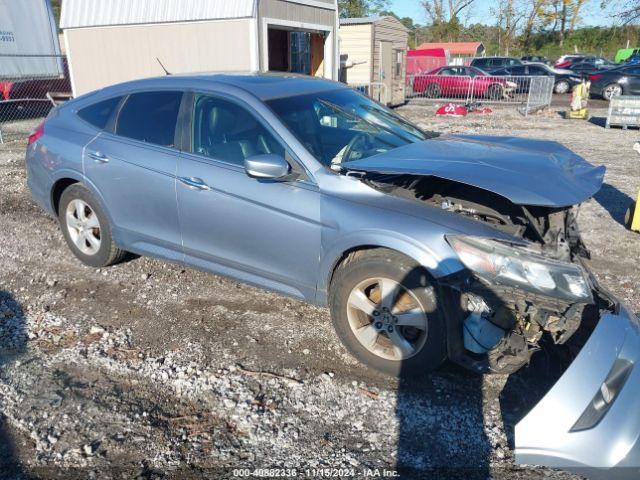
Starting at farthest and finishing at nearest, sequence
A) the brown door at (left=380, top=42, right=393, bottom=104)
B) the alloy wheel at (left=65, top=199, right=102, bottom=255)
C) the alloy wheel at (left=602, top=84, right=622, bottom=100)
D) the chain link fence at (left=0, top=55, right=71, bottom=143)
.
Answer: the alloy wheel at (left=602, top=84, right=622, bottom=100), the brown door at (left=380, top=42, right=393, bottom=104), the chain link fence at (left=0, top=55, right=71, bottom=143), the alloy wheel at (left=65, top=199, right=102, bottom=255)

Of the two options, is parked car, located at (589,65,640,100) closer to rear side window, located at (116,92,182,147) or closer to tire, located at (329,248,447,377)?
rear side window, located at (116,92,182,147)

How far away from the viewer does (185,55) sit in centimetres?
1218

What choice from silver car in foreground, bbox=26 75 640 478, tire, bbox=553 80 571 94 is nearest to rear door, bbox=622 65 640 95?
tire, bbox=553 80 571 94

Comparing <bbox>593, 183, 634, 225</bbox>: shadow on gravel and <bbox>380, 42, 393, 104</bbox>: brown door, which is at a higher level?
<bbox>380, 42, 393, 104</bbox>: brown door

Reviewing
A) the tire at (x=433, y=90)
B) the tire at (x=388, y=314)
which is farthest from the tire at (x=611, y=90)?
the tire at (x=388, y=314)

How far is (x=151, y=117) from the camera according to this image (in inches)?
164

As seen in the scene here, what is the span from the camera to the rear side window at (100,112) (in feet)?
14.5

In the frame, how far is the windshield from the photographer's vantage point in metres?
3.64

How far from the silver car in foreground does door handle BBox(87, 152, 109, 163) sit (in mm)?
13

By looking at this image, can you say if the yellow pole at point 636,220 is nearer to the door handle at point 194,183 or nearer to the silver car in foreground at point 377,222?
the silver car in foreground at point 377,222

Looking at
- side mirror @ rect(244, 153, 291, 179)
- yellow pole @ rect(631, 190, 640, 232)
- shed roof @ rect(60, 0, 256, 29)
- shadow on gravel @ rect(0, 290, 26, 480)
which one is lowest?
shadow on gravel @ rect(0, 290, 26, 480)

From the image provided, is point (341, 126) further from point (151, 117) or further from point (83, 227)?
point (83, 227)

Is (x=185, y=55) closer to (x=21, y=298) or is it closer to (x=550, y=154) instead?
(x=21, y=298)

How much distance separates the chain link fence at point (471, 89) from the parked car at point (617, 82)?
2470mm
